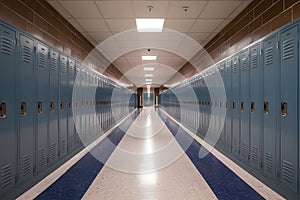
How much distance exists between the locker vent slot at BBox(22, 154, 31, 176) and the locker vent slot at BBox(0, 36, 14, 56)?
109cm

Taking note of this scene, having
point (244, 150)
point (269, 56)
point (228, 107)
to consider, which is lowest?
point (244, 150)

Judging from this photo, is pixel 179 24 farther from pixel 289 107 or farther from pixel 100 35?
pixel 289 107

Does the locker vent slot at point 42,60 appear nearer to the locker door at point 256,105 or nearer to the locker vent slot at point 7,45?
the locker vent slot at point 7,45

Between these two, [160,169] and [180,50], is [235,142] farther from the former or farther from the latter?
[180,50]

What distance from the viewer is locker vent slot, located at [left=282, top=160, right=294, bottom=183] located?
2209mm

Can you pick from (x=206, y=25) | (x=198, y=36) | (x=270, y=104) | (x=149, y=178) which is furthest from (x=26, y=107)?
(x=198, y=36)

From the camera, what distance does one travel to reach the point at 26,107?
251 centimetres

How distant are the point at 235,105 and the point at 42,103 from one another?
9.21 ft

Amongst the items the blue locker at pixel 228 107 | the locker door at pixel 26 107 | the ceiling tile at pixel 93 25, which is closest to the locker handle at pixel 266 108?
the blue locker at pixel 228 107

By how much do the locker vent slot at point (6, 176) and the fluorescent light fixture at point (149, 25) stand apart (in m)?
3.50

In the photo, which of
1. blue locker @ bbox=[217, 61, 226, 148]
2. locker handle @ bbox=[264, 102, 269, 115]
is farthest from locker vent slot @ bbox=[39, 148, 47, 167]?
blue locker @ bbox=[217, 61, 226, 148]

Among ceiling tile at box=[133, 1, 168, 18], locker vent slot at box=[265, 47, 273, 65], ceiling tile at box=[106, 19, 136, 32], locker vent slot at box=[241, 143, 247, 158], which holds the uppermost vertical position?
ceiling tile at box=[106, 19, 136, 32]

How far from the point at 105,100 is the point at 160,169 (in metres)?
4.18

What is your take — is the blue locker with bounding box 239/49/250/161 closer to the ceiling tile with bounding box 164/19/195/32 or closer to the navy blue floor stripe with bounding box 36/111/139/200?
the ceiling tile with bounding box 164/19/195/32
